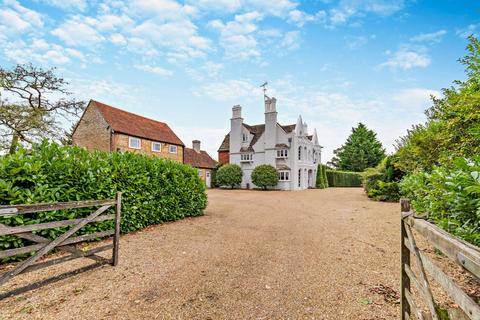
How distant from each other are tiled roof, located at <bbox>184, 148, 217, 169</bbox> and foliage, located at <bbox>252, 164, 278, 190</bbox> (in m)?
9.02

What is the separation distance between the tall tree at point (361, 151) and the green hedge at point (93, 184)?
4423 centimetres

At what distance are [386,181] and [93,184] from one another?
1772 cm

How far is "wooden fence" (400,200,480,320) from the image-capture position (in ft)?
3.80

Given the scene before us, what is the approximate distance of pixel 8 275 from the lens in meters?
3.20

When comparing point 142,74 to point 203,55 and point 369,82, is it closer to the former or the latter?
point 203,55

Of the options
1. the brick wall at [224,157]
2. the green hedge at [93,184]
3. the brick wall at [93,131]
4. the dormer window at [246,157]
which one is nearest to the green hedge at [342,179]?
the dormer window at [246,157]

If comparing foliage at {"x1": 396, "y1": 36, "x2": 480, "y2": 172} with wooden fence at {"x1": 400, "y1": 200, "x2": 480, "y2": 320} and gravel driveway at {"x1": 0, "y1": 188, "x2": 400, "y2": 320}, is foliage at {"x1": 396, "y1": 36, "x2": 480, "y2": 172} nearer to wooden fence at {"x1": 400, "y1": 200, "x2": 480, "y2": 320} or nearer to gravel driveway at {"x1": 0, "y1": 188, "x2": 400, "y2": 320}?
wooden fence at {"x1": 400, "y1": 200, "x2": 480, "y2": 320}

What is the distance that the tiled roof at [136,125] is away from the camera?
23547 millimetres

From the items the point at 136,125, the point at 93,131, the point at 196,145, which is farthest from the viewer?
the point at 196,145

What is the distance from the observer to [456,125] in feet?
22.2

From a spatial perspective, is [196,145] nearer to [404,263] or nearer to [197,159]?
[197,159]

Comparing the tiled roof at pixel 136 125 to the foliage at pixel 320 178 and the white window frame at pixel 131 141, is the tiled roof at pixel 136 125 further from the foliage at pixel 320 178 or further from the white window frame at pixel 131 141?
the foliage at pixel 320 178

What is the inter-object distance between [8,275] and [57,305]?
31.2 inches

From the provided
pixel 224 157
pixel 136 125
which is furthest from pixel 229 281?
pixel 224 157
